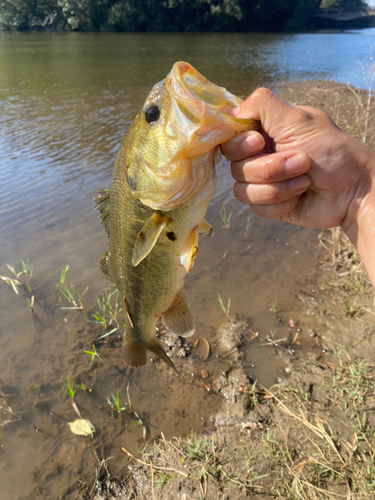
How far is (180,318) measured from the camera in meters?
2.15

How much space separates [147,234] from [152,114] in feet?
1.95

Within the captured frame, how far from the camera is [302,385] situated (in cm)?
300

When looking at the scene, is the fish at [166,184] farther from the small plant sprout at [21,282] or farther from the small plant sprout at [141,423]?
the small plant sprout at [21,282]

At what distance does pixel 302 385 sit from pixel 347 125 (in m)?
9.41

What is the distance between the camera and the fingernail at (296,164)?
165cm

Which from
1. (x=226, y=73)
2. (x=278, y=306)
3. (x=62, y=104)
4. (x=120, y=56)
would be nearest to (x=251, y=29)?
(x=120, y=56)

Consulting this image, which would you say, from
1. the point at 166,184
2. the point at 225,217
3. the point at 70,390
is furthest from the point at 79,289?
the point at 166,184

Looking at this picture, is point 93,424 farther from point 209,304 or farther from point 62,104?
point 62,104

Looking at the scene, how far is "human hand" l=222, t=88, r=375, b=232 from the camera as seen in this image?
1655 millimetres

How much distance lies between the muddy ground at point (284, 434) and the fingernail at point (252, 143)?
2251 millimetres

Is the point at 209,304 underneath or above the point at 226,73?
underneath

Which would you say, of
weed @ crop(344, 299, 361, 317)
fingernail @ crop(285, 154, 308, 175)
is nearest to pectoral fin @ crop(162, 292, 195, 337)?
fingernail @ crop(285, 154, 308, 175)

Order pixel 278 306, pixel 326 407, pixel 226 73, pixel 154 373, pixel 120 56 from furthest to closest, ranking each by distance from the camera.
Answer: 1. pixel 120 56
2. pixel 226 73
3. pixel 278 306
4. pixel 154 373
5. pixel 326 407

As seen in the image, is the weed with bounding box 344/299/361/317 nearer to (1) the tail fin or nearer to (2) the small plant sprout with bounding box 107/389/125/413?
(1) the tail fin
